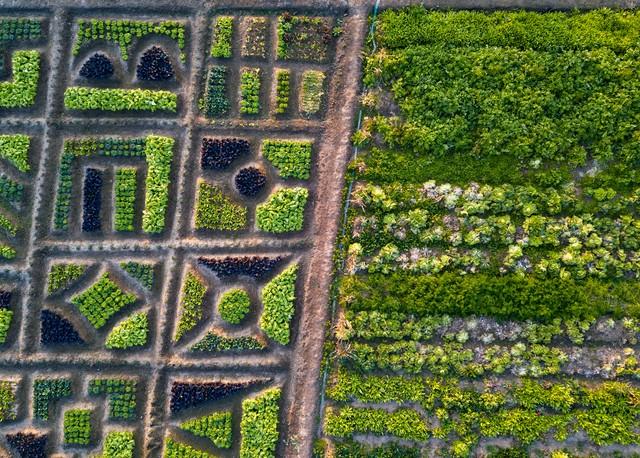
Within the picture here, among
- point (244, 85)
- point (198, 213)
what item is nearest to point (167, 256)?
point (198, 213)

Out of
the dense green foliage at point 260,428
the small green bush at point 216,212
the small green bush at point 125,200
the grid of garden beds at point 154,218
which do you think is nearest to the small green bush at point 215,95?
the grid of garden beds at point 154,218

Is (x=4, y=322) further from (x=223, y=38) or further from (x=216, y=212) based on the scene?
(x=223, y=38)

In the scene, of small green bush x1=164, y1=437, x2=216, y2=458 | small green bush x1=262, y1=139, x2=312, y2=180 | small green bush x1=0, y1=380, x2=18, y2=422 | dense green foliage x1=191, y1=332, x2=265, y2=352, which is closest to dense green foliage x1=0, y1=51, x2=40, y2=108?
small green bush x1=262, y1=139, x2=312, y2=180

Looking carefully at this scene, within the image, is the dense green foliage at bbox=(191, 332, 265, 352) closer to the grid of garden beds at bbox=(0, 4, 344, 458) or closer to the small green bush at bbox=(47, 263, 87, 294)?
the grid of garden beds at bbox=(0, 4, 344, 458)

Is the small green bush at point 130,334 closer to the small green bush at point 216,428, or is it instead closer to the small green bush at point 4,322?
the small green bush at point 216,428

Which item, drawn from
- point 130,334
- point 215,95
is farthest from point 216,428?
point 215,95

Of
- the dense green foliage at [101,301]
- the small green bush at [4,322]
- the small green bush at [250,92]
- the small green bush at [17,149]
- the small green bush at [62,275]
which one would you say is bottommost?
the small green bush at [4,322]

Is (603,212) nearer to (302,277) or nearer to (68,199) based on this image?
(302,277)
